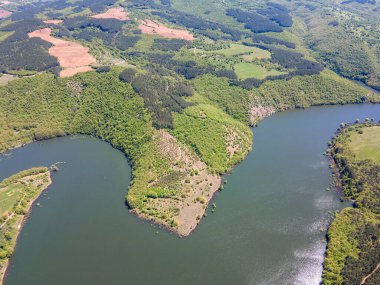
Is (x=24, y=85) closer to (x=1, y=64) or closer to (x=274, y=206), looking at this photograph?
(x=1, y=64)

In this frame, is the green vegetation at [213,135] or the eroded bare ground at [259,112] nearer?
the green vegetation at [213,135]

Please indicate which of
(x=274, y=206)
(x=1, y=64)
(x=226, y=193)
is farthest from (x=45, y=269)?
(x=1, y=64)

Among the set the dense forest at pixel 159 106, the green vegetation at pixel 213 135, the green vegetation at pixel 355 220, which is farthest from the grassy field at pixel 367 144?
the green vegetation at pixel 213 135

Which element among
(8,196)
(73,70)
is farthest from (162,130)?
(73,70)

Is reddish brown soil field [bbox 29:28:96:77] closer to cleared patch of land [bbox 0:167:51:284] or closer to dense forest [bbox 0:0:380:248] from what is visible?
dense forest [bbox 0:0:380:248]

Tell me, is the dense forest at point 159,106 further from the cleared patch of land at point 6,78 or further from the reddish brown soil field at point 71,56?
the reddish brown soil field at point 71,56
